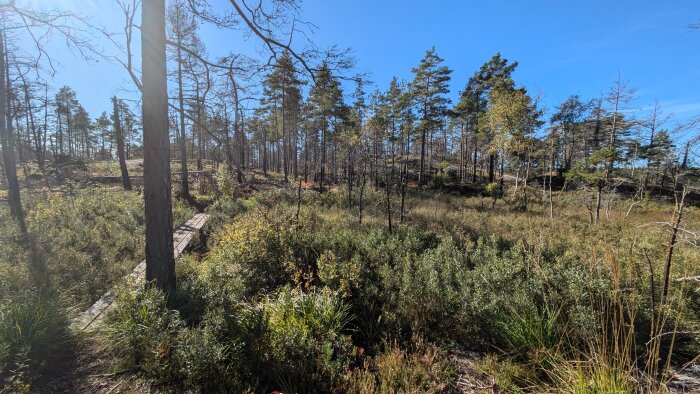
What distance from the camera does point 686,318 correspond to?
4199mm

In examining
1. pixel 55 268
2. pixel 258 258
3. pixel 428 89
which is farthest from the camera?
pixel 428 89

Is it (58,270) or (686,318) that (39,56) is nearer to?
(58,270)

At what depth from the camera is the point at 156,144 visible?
3.81 metres

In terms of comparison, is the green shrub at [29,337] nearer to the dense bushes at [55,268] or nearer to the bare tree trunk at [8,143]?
the dense bushes at [55,268]

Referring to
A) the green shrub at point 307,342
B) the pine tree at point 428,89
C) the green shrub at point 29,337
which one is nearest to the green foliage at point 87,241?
the green shrub at point 29,337

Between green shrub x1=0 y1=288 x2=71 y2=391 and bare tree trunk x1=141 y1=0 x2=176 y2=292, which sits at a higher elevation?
bare tree trunk x1=141 y1=0 x2=176 y2=292

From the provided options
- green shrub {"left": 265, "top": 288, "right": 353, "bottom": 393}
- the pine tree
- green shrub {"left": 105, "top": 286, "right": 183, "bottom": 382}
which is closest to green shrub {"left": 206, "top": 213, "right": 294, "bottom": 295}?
green shrub {"left": 265, "top": 288, "right": 353, "bottom": 393}

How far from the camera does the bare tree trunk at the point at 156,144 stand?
3.75 m

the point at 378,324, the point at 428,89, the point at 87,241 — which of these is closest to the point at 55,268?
the point at 87,241

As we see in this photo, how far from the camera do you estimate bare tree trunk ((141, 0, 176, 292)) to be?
148 inches

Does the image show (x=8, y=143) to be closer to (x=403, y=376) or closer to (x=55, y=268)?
(x=55, y=268)

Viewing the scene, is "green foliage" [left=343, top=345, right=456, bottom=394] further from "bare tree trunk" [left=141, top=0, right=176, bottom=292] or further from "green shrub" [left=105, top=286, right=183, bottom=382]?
"bare tree trunk" [left=141, top=0, right=176, bottom=292]

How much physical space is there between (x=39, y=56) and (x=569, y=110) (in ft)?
137

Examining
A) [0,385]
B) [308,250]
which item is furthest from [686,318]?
[0,385]
